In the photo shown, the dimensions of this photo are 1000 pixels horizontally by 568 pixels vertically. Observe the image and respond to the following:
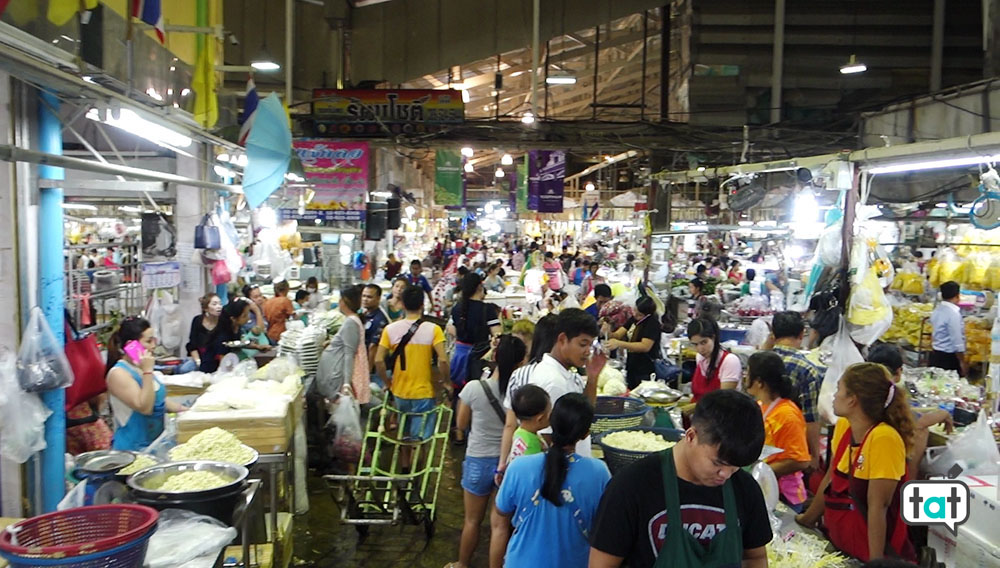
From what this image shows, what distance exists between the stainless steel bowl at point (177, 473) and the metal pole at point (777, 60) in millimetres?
12281

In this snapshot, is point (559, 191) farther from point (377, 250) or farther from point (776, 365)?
point (776, 365)

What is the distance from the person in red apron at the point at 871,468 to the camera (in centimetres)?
355

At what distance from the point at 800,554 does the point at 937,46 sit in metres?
12.7

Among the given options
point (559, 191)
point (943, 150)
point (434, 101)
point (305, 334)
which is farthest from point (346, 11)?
point (943, 150)

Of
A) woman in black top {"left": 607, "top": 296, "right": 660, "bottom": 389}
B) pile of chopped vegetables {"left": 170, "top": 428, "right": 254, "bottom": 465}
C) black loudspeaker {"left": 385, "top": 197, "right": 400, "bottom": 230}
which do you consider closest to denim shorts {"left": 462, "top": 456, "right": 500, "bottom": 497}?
pile of chopped vegetables {"left": 170, "top": 428, "right": 254, "bottom": 465}

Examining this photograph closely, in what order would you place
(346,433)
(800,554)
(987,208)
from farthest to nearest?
1. (346,433)
2. (987,208)
3. (800,554)

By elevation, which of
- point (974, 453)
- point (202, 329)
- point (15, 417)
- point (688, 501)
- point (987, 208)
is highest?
point (987, 208)

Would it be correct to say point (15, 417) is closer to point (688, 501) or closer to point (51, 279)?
point (51, 279)

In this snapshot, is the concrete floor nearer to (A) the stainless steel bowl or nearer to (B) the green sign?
(A) the stainless steel bowl

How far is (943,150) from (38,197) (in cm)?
553

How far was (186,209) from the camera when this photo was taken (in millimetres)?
8422

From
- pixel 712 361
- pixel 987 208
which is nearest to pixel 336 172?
pixel 712 361

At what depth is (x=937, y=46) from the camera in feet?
42.3

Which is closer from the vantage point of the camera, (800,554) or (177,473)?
(800,554)
